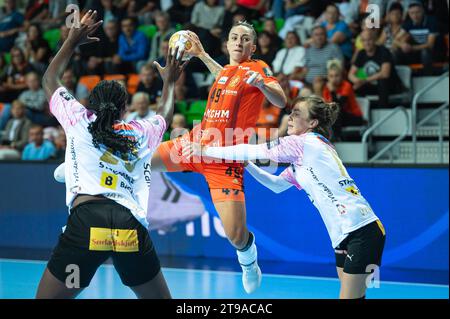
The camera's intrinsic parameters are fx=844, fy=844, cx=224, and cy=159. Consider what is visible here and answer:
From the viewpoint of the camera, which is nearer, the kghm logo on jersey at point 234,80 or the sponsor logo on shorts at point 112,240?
the sponsor logo on shorts at point 112,240

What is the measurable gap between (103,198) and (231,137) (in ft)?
7.63

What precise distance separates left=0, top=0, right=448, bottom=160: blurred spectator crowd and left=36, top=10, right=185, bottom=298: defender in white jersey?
190 inches

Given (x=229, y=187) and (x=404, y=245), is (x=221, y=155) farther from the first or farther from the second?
(x=404, y=245)

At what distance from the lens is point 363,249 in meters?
5.36

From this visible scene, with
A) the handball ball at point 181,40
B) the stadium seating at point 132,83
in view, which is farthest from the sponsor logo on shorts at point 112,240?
the stadium seating at point 132,83

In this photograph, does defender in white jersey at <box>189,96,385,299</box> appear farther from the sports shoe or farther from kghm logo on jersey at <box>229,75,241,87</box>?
the sports shoe

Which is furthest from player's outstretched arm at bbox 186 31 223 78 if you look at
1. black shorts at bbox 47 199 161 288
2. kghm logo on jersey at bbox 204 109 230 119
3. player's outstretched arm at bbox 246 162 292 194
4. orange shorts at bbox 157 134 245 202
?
black shorts at bbox 47 199 161 288

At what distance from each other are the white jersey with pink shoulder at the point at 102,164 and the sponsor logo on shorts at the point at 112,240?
15 cm

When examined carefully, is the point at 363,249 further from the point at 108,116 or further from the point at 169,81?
the point at 108,116

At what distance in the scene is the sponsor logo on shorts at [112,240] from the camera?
4.77 m

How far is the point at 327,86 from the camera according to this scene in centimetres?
1116

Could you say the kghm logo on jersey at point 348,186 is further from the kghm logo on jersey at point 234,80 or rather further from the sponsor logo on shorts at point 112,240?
the kghm logo on jersey at point 234,80

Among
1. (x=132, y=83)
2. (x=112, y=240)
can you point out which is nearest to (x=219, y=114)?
(x=112, y=240)

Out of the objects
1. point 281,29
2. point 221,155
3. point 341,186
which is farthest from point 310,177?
point 281,29
